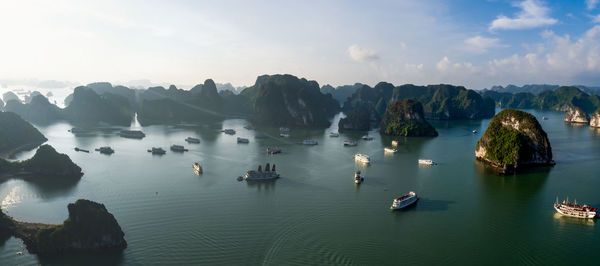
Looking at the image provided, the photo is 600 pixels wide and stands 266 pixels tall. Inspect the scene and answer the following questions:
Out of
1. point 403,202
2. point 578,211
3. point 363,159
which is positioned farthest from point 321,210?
point 578,211

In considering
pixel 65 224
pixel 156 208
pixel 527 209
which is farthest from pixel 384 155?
pixel 65 224

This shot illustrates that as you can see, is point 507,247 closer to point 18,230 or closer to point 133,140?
point 18,230

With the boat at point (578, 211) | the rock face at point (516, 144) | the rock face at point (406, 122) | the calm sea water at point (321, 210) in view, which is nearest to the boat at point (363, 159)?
the calm sea water at point (321, 210)

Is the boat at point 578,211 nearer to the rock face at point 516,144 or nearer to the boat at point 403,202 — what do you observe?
the boat at point 403,202

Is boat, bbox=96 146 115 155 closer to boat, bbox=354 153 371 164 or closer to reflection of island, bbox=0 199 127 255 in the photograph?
reflection of island, bbox=0 199 127 255

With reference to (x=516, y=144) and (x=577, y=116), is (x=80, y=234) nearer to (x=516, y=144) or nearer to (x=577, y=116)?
(x=516, y=144)

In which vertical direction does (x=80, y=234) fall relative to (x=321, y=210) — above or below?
above

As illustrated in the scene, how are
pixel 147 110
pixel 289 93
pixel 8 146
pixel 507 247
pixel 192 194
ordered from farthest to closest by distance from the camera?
pixel 147 110, pixel 289 93, pixel 8 146, pixel 192 194, pixel 507 247
